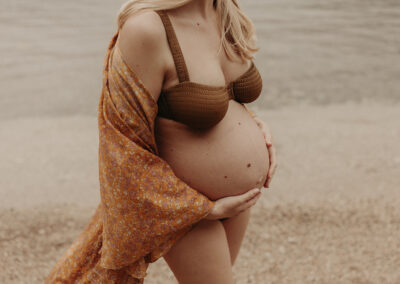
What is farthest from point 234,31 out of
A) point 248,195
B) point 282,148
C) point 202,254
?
point 282,148

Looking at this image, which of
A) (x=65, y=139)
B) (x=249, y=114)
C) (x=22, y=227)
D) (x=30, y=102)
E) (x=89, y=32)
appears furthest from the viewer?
(x=89, y=32)

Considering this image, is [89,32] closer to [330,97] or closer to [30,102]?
[30,102]

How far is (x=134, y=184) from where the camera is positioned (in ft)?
5.58

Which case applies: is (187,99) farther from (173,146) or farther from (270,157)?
(270,157)

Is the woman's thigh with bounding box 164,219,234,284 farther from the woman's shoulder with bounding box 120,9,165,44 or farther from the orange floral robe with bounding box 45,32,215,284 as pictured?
the woman's shoulder with bounding box 120,9,165,44

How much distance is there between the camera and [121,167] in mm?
1678

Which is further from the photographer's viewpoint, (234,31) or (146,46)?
(234,31)

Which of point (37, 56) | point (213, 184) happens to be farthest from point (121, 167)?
point (37, 56)

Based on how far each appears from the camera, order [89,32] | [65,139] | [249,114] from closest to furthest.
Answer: [249,114] → [65,139] → [89,32]

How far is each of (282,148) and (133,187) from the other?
365cm

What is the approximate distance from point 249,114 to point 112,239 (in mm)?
744

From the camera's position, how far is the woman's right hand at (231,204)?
71.9 inches

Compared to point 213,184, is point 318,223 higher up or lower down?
lower down

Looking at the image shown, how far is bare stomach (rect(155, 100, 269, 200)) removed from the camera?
1.83m
